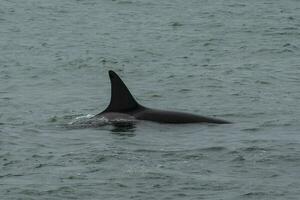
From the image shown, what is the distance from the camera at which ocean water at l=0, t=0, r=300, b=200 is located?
1524 cm

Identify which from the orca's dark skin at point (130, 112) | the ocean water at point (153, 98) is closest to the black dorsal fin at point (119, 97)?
the orca's dark skin at point (130, 112)

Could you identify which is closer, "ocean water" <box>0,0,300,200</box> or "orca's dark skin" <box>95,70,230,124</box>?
"ocean water" <box>0,0,300,200</box>

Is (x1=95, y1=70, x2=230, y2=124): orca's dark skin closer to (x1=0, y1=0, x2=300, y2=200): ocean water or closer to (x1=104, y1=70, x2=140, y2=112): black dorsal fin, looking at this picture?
(x1=104, y1=70, x2=140, y2=112): black dorsal fin

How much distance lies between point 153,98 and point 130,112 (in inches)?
179

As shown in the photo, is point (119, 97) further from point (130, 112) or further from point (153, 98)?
point (153, 98)

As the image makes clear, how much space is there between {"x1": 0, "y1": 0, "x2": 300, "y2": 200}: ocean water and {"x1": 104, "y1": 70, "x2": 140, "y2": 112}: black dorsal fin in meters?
0.57

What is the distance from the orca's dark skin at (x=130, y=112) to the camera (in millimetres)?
20000

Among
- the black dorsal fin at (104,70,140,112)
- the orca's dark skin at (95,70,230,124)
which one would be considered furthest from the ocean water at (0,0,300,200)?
the black dorsal fin at (104,70,140,112)

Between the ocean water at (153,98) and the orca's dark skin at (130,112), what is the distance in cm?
36

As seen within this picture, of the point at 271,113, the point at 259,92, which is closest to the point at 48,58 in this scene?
the point at 259,92

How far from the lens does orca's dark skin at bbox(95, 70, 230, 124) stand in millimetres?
20000

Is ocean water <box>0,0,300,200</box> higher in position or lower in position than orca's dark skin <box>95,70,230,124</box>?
lower

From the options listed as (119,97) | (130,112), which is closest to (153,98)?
(130,112)

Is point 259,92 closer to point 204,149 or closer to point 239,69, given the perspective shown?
point 239,69
